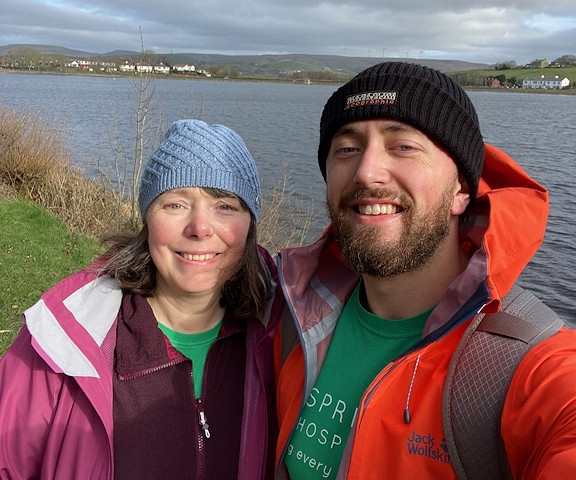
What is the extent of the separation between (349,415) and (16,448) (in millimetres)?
1354

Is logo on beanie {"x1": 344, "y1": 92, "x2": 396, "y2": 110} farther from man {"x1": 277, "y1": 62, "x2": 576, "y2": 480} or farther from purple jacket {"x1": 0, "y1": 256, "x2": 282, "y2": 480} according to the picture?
purple jacket {"x1": 0, "y1": 256, "x2": 282, "y2": 480}

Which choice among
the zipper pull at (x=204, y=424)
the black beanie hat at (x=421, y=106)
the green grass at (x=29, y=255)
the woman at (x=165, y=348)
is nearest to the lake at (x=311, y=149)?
the green grass at (x=29, y=255)

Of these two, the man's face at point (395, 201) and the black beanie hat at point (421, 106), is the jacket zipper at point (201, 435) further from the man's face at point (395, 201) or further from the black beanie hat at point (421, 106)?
the black beanie hat at point (421, 106)

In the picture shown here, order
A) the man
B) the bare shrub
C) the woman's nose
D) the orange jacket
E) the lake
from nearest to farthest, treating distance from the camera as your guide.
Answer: the orange jacket < the man < the woman's nose < the bare shrub < the lake

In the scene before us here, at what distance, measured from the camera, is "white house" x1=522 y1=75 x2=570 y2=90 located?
98.2 meters

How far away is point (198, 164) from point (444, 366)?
1.43 metres

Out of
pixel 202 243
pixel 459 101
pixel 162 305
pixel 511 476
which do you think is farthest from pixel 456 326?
pixel 162 305

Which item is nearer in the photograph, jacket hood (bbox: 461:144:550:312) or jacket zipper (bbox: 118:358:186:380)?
jacket hood (bbox: 461:144:550:312)

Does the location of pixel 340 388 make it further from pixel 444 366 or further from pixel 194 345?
pixel 194 345

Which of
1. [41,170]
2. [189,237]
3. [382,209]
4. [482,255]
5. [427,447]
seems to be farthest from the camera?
[41,170]

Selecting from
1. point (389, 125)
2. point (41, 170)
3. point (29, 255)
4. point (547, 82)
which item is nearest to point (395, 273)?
point (389, 125)

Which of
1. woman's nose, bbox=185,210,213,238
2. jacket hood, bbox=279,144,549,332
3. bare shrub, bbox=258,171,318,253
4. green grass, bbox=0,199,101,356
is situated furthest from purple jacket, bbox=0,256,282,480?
bare shrub, bbox=258,171,318,253

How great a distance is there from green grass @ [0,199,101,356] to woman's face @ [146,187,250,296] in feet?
13.8

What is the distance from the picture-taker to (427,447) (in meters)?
1.79
